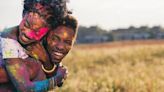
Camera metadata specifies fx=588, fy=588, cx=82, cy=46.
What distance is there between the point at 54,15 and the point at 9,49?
0.43m

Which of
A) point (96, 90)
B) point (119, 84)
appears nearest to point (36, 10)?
point (96, 90)

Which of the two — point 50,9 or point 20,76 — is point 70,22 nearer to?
point 50,9

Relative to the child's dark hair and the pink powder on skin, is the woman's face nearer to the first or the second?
the pink powder on skin

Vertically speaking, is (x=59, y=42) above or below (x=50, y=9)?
below

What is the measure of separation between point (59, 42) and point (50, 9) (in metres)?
0.25

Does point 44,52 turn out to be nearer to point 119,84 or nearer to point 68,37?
point 68,37

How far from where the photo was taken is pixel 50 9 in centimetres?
436

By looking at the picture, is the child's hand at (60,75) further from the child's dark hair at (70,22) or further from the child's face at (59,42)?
the child's dark hair at (70,22)

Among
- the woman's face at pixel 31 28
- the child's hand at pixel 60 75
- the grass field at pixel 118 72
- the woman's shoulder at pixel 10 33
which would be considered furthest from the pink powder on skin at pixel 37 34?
the grass field at pixel 118 72

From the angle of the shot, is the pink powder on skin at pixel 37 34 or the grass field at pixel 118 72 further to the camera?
the grass field at pixel 118 72

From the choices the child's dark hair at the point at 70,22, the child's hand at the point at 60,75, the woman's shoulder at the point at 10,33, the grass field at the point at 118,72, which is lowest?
the grass field at the point at 118,72

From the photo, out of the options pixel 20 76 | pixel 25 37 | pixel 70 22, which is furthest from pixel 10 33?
pixel 70 22

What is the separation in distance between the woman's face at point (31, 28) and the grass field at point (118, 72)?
4.81 m

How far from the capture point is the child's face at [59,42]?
4.36 m
